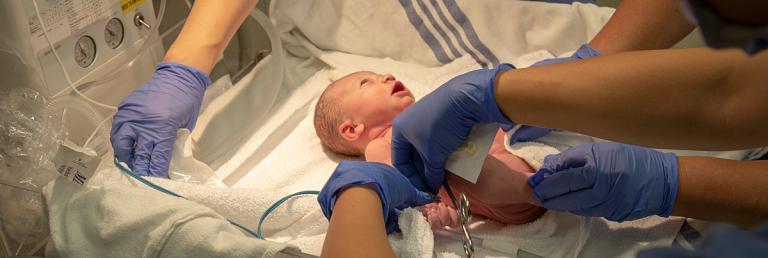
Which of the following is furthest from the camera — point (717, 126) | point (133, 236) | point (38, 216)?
point (38, 216)

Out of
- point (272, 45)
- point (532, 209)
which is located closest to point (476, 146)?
point (532, 209)

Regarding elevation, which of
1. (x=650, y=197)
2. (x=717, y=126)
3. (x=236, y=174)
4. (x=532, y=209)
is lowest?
(x=236, y=174)

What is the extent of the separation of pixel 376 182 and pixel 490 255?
28 cm

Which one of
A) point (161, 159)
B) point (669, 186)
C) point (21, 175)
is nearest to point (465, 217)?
point (669, 186)

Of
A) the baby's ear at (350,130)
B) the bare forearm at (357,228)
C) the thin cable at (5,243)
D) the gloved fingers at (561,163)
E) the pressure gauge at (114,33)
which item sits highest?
the pressure gauge at (114,33)

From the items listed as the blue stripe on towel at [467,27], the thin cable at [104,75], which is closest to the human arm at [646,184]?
the blue stripe on towel at [467,27]

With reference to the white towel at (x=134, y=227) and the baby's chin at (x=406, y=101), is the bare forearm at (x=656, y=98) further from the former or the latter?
the baby's chin at (x=406, y=101)

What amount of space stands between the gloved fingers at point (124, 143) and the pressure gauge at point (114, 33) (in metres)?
0.23

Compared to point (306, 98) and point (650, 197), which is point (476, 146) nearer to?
point (650, 197)

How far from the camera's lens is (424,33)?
205 centimetres

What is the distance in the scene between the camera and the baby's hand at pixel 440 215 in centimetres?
137

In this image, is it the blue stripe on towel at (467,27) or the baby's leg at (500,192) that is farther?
the blue stripe on towel at (467,27)

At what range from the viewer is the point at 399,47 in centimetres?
209

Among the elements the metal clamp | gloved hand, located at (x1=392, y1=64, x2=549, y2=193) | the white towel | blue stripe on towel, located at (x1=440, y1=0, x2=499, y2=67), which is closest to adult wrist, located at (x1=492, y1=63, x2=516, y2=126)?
gloved hand, located at (x1=392, y1=64, x2=549, y2=193)
